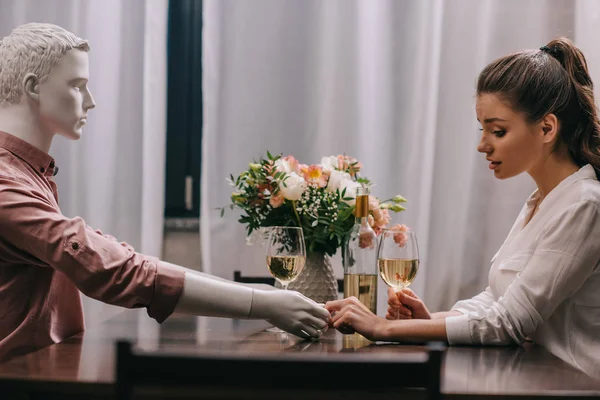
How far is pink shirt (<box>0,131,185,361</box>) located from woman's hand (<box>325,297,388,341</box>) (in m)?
0.33

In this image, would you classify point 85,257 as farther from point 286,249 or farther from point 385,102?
point 385,102

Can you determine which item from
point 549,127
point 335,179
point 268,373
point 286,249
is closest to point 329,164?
point 335,179

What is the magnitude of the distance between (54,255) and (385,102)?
1.88 meters

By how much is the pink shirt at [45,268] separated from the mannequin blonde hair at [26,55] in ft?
0.36

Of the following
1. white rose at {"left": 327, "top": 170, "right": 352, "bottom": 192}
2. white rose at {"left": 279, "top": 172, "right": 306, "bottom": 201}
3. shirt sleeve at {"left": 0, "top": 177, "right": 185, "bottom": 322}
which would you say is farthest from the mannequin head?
white rose at {"left": 327, "top": 170, "right": 352, "bottom": 192}

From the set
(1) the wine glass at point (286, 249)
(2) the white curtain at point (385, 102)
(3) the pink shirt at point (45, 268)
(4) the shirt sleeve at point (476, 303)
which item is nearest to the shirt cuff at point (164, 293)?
(3) the pink shirt at point (45, 268)

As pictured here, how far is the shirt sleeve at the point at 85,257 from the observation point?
137 centimetres

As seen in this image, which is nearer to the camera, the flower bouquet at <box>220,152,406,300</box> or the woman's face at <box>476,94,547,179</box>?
the woman's face at <box>476,94,547,179</box>

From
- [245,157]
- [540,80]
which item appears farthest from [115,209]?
[540,80]

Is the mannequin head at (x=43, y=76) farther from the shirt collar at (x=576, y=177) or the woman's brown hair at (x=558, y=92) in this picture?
the shirt collar at (x=576, y=177)

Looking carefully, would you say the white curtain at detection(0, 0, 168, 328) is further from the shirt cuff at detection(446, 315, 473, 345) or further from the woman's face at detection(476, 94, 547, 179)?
the shirt cuff at detection(446, 315, 473, 345)

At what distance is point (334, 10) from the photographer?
9.89 feet

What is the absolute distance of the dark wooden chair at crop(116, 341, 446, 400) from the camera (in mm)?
838

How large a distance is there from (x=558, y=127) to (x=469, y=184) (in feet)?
4.04
